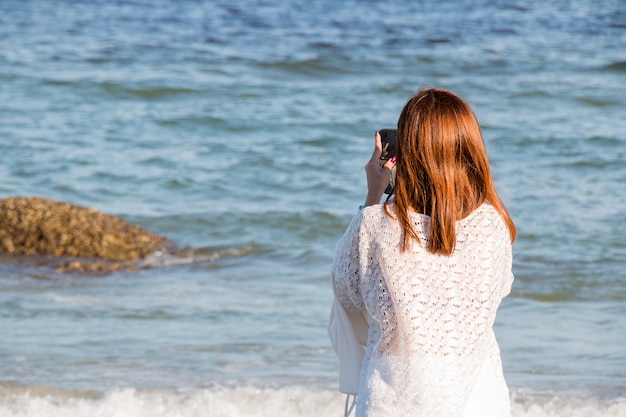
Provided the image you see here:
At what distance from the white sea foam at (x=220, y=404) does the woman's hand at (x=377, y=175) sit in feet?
8.49

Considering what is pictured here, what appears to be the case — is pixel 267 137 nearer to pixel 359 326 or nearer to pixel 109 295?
pixel 109 295

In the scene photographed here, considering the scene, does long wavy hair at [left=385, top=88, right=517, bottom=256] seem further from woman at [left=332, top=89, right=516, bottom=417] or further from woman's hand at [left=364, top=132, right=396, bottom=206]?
woman's hand at [left=364, top=132, right=396, bottom=206]

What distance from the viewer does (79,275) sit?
782 centimetres

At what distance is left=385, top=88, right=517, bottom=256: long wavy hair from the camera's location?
2.43 metres

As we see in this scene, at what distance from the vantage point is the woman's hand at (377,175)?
2668 millimetres

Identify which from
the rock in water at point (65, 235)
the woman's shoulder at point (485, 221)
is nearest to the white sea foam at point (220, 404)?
the woman's shoulder at point (485, 221)

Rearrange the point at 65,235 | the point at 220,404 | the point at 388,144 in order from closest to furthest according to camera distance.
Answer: the point at 388,144, the point at 220,404, the point at 65,235

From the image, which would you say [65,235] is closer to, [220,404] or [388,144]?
[220,404]

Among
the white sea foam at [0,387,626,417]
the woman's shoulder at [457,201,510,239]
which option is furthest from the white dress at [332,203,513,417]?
the white sea foam at [0,387,626,417]

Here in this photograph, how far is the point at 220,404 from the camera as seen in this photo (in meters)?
5.13

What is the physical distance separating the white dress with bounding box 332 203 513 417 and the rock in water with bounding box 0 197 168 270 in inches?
233

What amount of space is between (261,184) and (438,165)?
8834 mm

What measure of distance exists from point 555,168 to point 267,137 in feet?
12.9

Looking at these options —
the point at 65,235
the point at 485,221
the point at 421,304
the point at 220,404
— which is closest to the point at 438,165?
the point at 485,221
